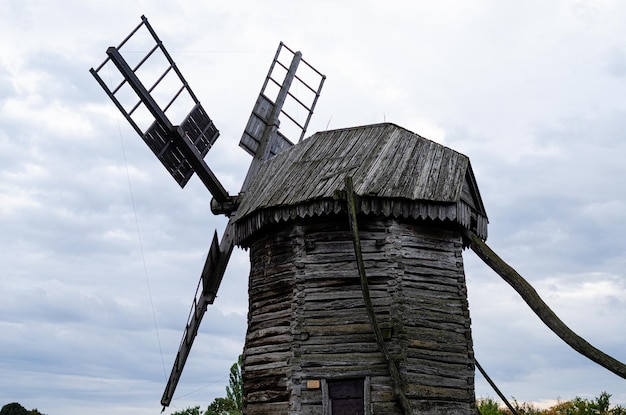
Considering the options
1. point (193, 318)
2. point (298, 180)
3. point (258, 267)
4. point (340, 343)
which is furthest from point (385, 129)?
point (193, 318)

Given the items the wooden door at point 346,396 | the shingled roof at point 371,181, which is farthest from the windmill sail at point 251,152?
the wooden door at point 346,396

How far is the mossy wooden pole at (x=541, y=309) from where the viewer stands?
1108 cm

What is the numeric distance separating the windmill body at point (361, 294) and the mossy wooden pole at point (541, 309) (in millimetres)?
589

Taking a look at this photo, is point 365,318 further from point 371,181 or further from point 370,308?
point 371,181

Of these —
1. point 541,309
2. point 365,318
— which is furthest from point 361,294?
point 541,309

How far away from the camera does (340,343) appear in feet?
41.8

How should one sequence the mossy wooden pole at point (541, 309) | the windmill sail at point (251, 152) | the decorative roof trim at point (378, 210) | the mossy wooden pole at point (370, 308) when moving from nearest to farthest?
the mossy wooden pole at point (541, 309) < the mossy wooden pole at point (370, 308) < the decorative roof trim at point (378, 210) < the windmill sail at point (251, 152)

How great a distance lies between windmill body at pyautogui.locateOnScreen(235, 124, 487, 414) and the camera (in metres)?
12.6

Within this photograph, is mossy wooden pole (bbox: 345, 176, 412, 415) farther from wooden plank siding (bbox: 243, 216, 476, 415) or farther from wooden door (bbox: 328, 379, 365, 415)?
wooden door (bbox: 328, 379, 365, 415)

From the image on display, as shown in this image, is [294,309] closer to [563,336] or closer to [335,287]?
[335,287]

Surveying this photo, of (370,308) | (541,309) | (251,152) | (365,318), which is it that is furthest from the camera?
(251,152)

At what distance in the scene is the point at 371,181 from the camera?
43.8 ft

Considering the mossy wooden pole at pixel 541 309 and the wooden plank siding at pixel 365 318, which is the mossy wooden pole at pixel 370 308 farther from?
the mossy wooden pole at pixel 541 309

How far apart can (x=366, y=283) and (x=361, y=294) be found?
82cm
